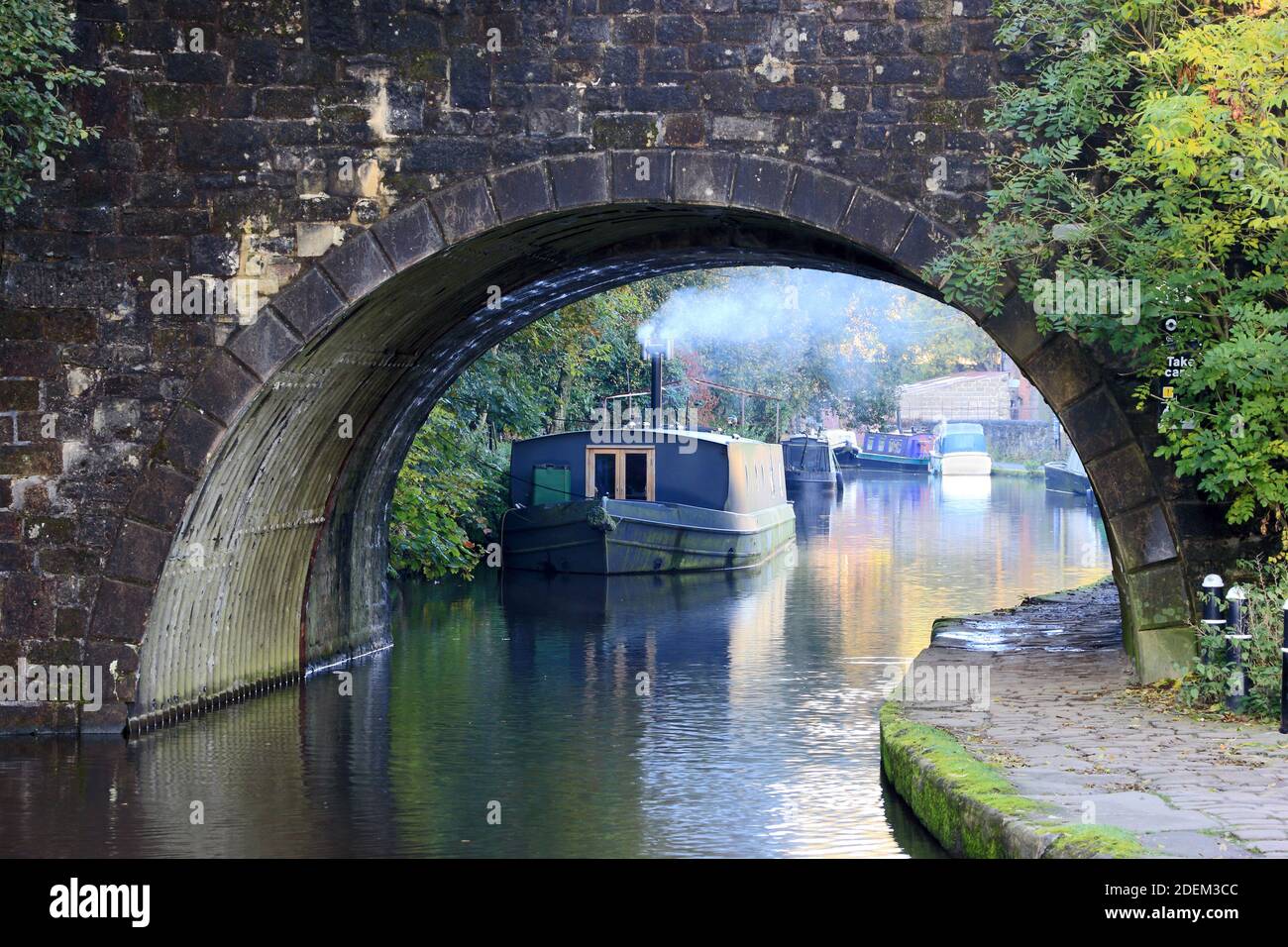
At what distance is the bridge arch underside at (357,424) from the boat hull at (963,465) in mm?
43672

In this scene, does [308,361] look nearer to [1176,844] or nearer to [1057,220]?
[1057,220]

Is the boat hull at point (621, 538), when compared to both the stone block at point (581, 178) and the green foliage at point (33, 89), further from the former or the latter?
the green foliage at point (33, 89)

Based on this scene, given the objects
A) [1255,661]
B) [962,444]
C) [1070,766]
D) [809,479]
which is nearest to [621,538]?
[1255,661]

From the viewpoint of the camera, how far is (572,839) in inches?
327

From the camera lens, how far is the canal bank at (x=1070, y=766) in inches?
253

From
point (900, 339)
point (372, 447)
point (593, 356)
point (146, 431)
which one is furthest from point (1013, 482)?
point (146, 431)

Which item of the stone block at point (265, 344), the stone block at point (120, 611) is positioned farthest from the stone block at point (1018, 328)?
the stone block at point (120, 611)

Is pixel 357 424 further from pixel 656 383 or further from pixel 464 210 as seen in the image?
pixel 656 383

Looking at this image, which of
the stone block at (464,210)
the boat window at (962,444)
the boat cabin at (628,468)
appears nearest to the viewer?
the stone block at (464,210)

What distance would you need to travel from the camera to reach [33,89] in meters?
9.95

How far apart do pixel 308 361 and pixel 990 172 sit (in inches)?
169

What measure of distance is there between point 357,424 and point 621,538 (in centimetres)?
1030

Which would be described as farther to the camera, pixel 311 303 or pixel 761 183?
pixel 311 303

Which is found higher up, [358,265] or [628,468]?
[358,265]
